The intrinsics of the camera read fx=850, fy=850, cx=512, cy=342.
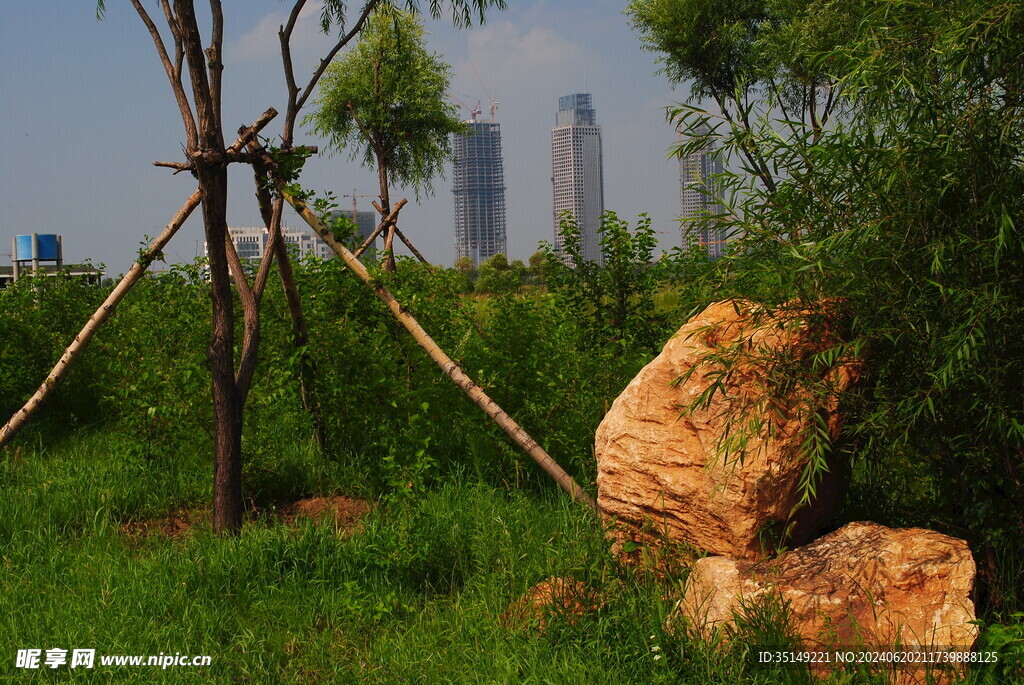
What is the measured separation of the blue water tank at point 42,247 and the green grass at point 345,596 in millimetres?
20724

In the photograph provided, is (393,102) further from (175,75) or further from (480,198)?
(480,198)

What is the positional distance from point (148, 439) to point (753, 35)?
17290 millimetres

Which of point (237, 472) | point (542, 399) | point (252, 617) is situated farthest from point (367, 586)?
point (542, 399)

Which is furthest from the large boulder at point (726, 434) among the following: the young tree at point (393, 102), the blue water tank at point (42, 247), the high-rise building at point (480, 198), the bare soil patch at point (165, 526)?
the high-rise building at point (480, 198)

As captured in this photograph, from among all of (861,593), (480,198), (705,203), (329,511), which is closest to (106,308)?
(329,511)

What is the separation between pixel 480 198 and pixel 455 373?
115 m

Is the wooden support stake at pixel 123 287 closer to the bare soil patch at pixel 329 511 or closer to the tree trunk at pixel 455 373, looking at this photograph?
the tree trunk at pixel 455 373

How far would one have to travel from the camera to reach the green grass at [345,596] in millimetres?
3523

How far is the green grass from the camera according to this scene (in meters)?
3.52

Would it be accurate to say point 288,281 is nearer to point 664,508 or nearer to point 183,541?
point 183,541

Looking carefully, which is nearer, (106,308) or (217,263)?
(217,263)

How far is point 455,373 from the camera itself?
503 cm

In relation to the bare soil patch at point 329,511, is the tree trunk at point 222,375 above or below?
above

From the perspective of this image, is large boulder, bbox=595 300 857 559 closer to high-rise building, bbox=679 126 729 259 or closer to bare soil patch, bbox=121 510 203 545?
high-rise building, bbox=679 126 729 259
